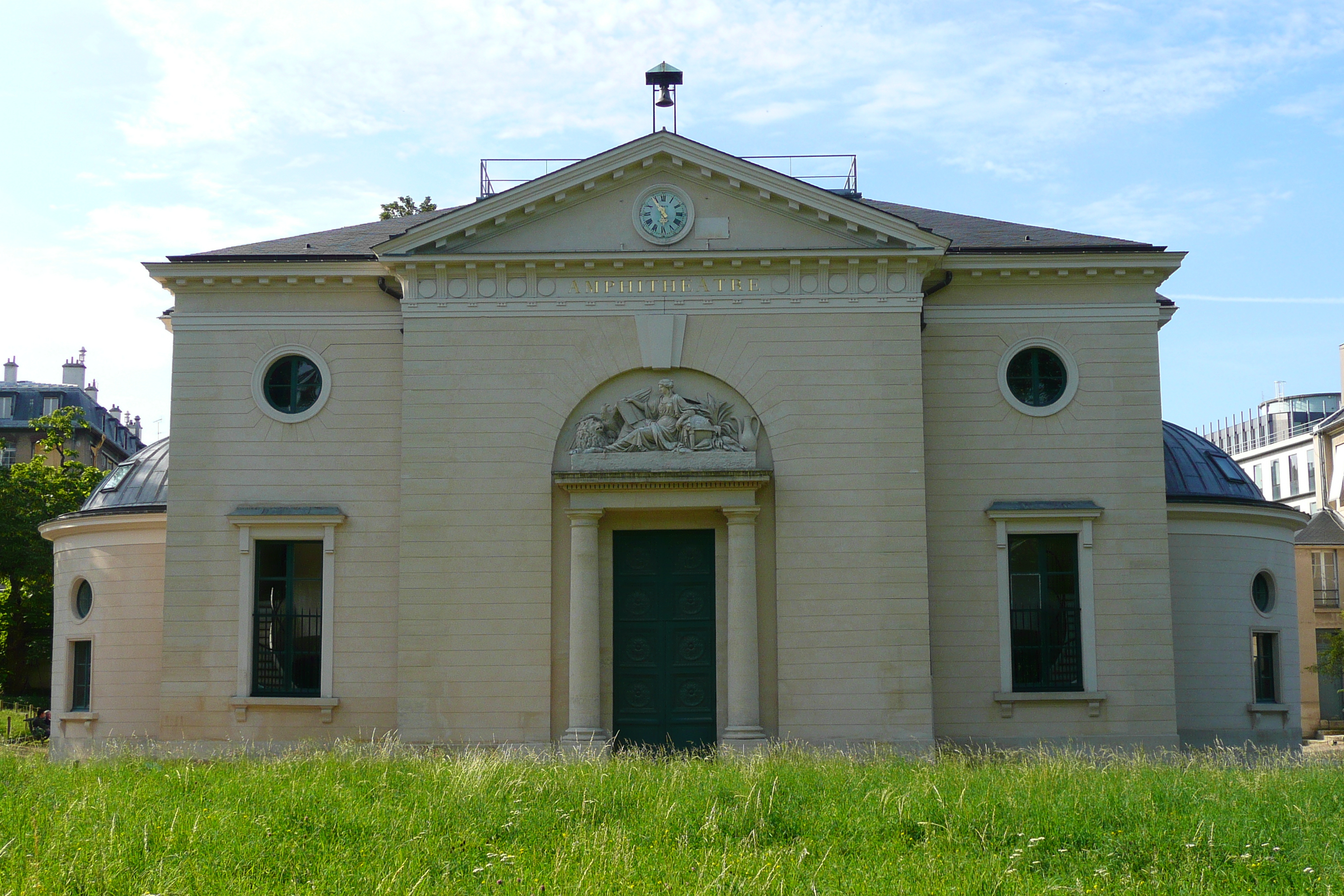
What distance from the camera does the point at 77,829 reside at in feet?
38.1

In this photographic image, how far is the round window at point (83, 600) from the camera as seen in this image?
24.9 meters

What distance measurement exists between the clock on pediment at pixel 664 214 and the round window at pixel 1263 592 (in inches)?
510

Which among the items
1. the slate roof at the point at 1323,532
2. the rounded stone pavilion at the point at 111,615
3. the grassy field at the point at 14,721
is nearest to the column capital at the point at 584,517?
the rounded stone pavilion at the point at 111,615

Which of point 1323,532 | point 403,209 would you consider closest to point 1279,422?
point 1323,532

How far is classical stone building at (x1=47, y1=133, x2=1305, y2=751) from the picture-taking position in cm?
2092

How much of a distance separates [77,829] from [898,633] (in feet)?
42.2

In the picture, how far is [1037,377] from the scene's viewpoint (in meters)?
22.5

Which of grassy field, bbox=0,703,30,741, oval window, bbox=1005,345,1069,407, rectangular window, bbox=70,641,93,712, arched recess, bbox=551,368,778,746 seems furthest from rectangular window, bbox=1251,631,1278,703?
grassy field, bbox=0,703,30,741

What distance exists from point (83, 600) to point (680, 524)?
12.2m

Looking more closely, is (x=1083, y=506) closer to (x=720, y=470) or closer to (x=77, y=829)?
(x=720, y=470)

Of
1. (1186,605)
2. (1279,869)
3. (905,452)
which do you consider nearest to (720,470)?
(905,452)

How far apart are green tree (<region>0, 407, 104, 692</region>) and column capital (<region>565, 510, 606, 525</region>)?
25.7 m

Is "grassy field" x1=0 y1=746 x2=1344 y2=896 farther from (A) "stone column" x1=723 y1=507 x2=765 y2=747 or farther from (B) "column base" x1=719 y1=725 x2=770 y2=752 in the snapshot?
(A) "stone column" x1=723 y1=507 x2=765 y2=747

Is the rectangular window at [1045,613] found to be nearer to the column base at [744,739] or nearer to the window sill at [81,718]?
the column base at [744,739]
